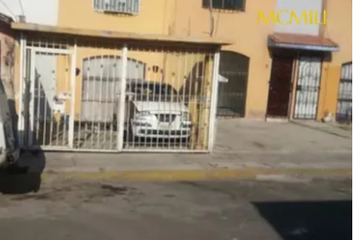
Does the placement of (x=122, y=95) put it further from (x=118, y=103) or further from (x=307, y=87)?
(x=307, y=87)

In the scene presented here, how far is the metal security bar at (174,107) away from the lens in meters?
11.7

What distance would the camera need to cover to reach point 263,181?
10.1 meters

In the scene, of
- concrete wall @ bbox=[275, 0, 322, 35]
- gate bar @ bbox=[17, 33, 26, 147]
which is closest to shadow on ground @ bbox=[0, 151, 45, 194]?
gate bar @ bbox=[17, 33, 26, 147]

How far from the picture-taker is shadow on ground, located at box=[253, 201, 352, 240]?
6664 millimetres

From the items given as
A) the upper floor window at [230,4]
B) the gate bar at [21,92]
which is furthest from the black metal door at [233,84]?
the gate bar at [21,92]

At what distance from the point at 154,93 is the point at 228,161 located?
225 centimetres

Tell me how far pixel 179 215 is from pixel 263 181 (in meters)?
3.30

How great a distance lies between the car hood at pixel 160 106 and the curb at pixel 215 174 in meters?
2.03

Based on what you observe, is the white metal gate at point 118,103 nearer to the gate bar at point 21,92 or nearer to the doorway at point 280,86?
the gate bar at point 21,92

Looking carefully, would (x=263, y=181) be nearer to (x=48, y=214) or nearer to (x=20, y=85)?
(x=48, y=214)

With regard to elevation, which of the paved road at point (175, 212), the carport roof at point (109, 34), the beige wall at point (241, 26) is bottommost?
the paved road at point (175, 212)

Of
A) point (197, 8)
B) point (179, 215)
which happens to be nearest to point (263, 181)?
point (179, 215)

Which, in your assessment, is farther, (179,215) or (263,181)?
(263,181)

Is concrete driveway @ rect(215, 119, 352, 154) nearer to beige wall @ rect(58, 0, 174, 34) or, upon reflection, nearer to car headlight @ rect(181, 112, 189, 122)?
car headlight @ rect(181, 112, 189, 122)
